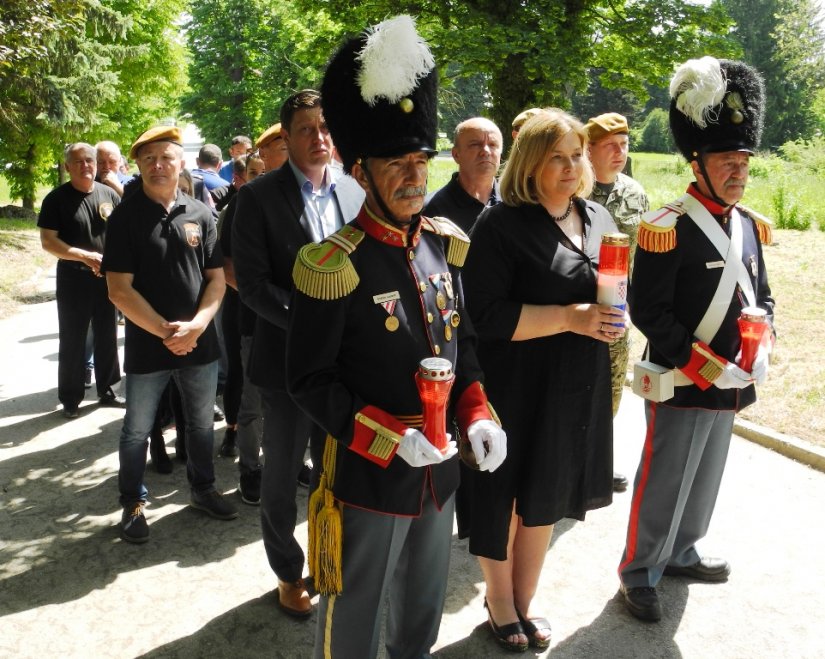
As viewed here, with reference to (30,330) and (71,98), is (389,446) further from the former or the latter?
(71,98)

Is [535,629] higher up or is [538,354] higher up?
[538,354]

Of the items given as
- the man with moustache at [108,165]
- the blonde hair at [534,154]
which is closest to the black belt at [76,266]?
the man with moustache at [108,165]

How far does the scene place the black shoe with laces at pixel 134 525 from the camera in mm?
4293

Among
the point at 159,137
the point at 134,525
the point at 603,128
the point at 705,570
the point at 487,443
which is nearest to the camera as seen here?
the point at 487,443

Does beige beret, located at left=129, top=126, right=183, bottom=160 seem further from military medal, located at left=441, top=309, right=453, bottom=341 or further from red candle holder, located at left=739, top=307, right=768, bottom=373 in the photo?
red candle holder, located at left=739, top=307, right=768, bottom=373

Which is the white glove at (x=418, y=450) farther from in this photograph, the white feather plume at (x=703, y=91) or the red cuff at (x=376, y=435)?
the white feather plume at (x=703, y=91)

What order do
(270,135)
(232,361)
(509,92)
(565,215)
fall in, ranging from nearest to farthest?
(565,215) < (270,135) < (232,361) < (509,92)

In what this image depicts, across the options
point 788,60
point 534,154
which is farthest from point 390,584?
point 788,60

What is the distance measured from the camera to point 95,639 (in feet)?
11.4

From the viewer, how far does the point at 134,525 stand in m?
4.32

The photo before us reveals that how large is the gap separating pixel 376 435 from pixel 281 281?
150 centimetres

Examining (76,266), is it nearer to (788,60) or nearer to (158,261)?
(158,261)

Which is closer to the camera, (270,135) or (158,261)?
(158,261)

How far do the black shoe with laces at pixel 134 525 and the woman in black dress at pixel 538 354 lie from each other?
1.93m
